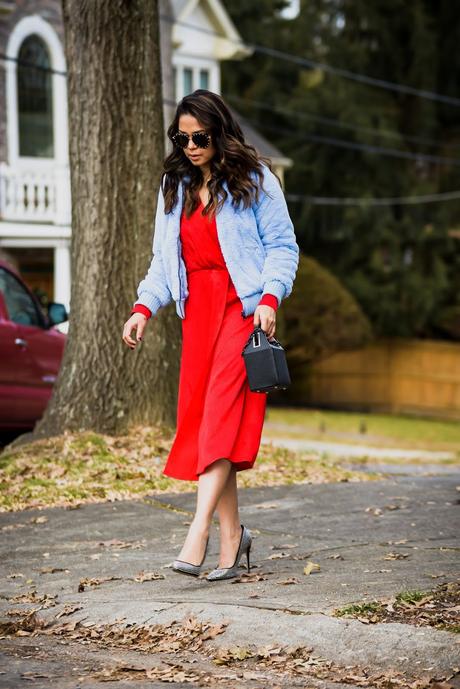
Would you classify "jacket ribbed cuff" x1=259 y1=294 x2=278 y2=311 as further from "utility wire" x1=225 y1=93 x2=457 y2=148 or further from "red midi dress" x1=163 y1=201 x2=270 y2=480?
"utility wire" x1=225 y1=93 x2=457 y2=148

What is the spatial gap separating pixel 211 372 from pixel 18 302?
20.4ft

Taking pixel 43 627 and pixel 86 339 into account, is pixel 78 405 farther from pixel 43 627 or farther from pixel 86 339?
pixel 43 627

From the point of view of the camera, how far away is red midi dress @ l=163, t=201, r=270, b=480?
521 centimetres

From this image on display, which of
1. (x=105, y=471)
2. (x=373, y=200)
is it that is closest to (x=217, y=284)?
(x=105, y=471)

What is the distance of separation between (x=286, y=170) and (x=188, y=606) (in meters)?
31.0

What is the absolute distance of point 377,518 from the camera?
6793 mm

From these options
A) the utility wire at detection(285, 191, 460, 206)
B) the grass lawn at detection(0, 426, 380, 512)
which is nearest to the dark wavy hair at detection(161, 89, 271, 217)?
the grass lawn at detection(0, 426, 380, 512)

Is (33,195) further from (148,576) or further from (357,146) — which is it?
(148,576)

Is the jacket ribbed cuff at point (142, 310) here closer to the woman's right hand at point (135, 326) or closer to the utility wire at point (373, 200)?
the woman's right hand at point (135, 326)

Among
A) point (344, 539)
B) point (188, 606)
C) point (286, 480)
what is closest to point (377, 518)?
point (344, 539)

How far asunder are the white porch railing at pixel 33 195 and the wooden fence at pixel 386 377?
13.4 metres

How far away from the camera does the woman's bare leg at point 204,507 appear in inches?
203

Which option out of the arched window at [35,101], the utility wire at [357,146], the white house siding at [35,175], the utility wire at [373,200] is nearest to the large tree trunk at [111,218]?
the white house siding at [35,175]

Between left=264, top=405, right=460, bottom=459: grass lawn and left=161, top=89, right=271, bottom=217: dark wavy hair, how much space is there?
14.9 meters
